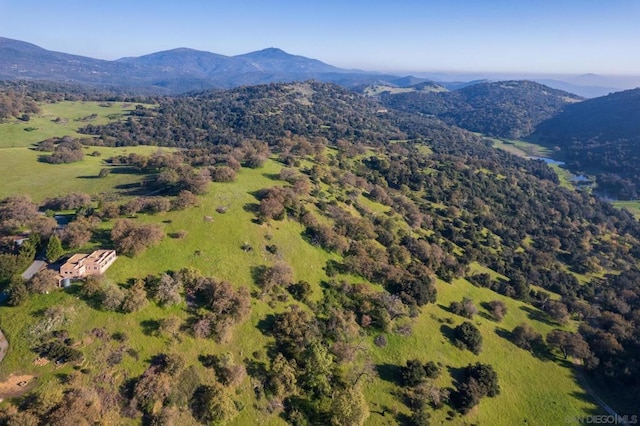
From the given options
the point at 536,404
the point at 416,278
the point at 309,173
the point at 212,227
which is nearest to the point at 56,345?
the point at 212,227

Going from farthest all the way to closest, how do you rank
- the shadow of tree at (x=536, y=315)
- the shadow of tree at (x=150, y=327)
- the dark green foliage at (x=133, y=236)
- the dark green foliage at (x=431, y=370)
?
→ the shadow of tree at (x=536, y=315), the dark green foliage at (x=133, y=236), the dark green foliage at (x=431, y=370), the shadow of tree at (x=150, y=327)

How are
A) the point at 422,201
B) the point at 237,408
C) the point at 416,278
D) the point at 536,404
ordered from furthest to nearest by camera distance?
the point at 422,201
the point at 416,278
the point at 536,404
the point at 237,408

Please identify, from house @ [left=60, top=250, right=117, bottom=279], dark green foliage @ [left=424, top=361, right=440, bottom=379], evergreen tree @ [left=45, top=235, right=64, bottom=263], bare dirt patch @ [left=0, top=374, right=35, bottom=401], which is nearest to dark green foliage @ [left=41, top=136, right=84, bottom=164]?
evergreen tree @ [left=45, top=235, right=64, bottom=263]

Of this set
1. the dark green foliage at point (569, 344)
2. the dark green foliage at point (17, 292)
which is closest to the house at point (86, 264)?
the dark green foliage at point (17, 292)

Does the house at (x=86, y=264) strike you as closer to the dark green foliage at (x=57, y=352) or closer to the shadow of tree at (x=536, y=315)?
the dark green foliage at (x=57, y=352)

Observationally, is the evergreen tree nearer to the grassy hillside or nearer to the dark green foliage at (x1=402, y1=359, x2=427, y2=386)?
the grassy hillside

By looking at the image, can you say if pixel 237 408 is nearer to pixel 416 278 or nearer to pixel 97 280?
pixel 97 280
